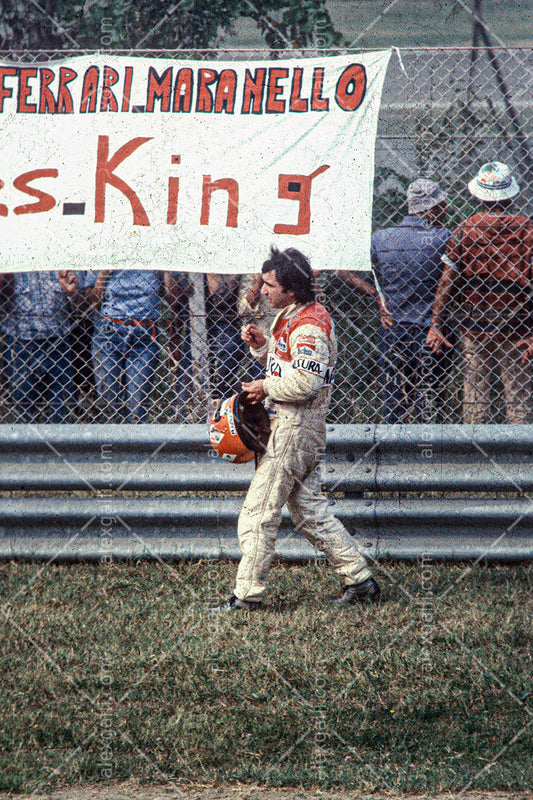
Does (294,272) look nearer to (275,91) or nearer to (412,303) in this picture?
(275,91)

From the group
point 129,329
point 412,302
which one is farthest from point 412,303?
point 129,329

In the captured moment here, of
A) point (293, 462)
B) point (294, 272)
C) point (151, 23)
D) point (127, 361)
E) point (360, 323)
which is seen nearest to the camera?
point (294, 272)

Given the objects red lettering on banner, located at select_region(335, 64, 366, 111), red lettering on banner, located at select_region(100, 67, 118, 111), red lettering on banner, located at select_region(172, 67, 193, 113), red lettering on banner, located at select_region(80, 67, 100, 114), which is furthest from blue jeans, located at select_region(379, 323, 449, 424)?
red lettering on banner, located at select_region(80, 67, 100, 114)

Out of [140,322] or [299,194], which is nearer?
[299,194]

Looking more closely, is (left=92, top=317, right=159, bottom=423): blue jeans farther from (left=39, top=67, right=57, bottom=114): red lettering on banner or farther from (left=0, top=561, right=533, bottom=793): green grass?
(left=39, top=67, right=57, bottom=114): red lettering on banner

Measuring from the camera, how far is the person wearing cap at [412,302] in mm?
5266

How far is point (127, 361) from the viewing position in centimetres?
545

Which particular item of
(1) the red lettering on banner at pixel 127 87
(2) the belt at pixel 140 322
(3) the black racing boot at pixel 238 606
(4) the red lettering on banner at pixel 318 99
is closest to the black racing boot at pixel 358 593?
(3) the black racing boot at pixel 238 606

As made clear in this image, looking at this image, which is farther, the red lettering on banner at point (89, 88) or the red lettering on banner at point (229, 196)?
the red lettering on banner at point (89, 88)

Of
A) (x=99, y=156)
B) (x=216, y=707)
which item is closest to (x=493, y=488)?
(x=216, y=707)

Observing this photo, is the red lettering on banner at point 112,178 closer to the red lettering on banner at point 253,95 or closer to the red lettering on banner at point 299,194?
the red lettering on banner at point 253,95

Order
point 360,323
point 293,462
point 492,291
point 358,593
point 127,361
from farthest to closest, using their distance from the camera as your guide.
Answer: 1. point 360,323
2. point 127,361
3. point 492,291
4. point 358,593
5. point 293,462

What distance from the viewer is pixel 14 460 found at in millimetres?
5191

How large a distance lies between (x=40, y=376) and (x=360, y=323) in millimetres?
2004
